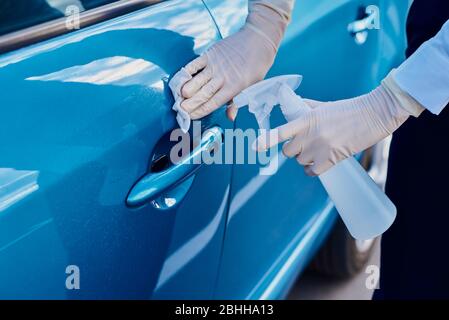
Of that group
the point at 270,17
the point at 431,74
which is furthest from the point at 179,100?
the point at 431,74

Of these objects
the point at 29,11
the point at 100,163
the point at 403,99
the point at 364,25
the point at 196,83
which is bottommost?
the point at 100,163

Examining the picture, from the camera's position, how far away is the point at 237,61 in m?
1.41

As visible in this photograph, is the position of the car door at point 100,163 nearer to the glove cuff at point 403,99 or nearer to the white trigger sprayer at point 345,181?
the white trigger sprayer at point 345,181

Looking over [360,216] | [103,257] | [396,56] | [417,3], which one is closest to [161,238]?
[103,257]

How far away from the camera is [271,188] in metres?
1.72

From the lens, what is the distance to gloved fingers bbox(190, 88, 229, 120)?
1312 mm

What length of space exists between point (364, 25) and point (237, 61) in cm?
80

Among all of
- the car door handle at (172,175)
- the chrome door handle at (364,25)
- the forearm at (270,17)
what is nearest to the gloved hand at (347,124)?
the car door handle at (172,175)

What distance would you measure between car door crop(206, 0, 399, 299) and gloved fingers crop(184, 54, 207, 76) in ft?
0.46

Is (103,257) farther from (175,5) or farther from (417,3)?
(417,3)

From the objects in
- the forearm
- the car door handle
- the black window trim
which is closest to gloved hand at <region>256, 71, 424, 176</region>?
the car door handle

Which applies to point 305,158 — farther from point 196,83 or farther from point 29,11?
point 29,11

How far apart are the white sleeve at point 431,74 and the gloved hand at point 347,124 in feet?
→ 0.10

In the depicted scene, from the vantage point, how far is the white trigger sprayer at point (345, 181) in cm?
135
